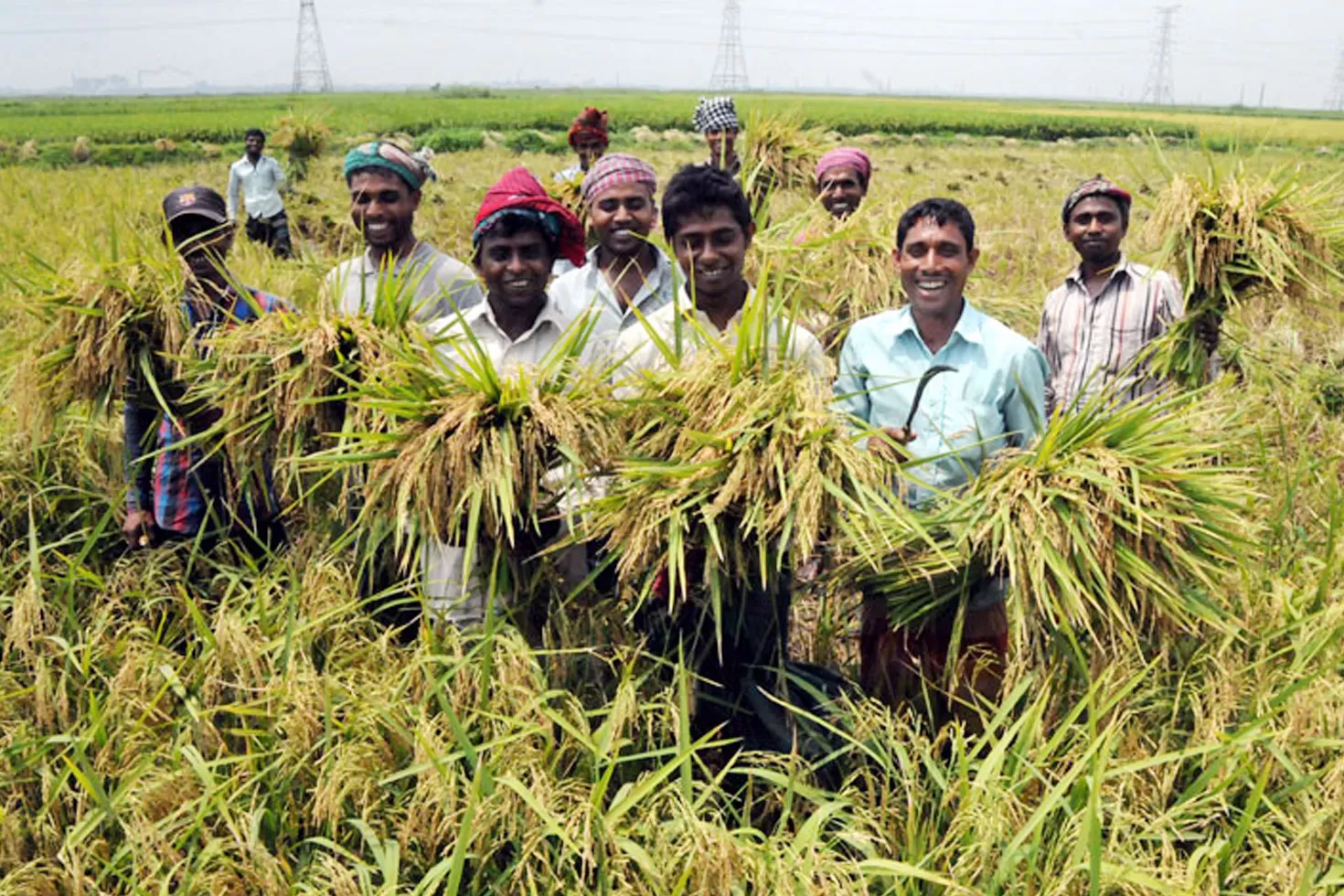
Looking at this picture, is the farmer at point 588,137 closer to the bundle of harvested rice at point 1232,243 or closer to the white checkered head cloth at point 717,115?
the white checkered head cloth at point 717,115

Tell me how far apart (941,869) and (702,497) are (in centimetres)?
95

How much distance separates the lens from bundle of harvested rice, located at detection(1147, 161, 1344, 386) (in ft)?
10.2

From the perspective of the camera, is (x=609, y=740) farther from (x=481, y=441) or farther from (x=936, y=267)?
(x=936, y=267)

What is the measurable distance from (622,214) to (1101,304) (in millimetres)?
1781

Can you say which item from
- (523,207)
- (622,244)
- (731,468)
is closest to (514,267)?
(523,207)

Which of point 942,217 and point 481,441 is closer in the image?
point 481,441

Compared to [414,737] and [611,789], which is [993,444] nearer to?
[611,789]

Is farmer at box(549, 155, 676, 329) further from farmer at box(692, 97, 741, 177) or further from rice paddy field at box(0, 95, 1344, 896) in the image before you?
farmer at box(692, 97, 741, 177)

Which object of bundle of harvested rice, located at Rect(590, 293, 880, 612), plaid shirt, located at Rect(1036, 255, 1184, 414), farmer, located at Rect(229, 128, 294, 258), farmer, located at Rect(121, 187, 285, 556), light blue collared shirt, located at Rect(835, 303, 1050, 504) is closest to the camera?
bundle of harvested rice, located at Rect(590, 293, 880, 612)

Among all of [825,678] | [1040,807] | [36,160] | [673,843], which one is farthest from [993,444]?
[36,160]

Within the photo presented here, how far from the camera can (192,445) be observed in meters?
2.88

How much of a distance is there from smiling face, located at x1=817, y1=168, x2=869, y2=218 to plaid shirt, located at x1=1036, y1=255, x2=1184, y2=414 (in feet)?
2.86

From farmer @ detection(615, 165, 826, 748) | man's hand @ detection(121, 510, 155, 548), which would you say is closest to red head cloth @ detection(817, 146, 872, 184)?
farmer @ detection(615, 165, 826, 748)

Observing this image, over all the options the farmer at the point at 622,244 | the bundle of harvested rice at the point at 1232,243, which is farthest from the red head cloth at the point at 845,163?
the bundle of harvested rice at the point at 1232,243
